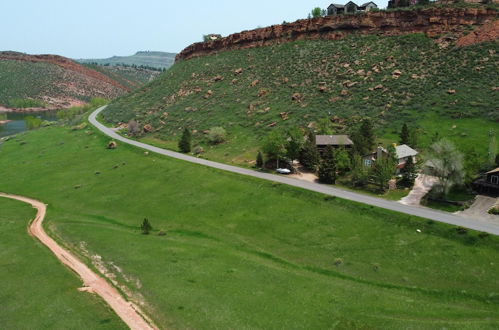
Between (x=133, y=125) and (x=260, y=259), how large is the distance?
73238 millimetres

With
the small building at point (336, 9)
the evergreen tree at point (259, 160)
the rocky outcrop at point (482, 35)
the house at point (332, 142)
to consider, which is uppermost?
the small building at point (336, 9)

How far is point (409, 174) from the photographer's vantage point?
161ft

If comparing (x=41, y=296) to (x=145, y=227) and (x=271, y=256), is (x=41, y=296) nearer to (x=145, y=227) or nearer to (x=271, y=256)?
(x=145, y=227)

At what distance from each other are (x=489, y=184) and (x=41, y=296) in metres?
48.3

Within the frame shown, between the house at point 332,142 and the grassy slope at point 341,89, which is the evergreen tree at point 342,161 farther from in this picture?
the grassy slope at point 341,89

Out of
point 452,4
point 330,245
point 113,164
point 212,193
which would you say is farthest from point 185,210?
point 452,4

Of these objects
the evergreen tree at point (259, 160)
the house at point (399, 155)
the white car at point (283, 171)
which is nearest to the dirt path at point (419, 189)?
the house at point (399, 155)

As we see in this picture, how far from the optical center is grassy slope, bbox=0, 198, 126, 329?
83.3 feet

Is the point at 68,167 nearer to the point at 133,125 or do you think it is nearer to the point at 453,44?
the point at 133,125

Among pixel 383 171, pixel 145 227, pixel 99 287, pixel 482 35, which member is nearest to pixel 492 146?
pixel 383 171

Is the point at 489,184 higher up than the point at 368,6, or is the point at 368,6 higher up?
the point at 368,6

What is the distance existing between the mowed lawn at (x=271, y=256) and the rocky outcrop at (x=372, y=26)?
2619 inches

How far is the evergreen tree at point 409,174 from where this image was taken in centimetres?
4884

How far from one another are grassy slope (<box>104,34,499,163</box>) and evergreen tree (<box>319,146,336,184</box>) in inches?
743
